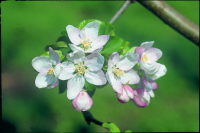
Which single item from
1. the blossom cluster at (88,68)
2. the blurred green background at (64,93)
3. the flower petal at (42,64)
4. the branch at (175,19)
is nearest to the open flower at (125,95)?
the blossom cluster at (88,68)

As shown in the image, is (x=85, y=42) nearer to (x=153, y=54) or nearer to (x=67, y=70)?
(x=67, y=70)

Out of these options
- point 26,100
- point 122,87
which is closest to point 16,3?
point 26,100

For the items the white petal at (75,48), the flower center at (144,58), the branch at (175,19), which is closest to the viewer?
the white petal at (75,48)

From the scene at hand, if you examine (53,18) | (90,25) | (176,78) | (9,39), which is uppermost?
(53,18)

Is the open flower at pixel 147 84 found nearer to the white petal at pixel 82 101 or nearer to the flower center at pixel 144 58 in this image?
the flower center at pixel 144 58

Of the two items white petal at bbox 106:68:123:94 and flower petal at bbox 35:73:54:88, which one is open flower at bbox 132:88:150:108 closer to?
white petal at bbox 106:68:123:94

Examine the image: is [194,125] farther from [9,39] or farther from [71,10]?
[9,39]

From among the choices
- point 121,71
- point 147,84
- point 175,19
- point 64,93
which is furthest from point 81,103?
point 64,93
